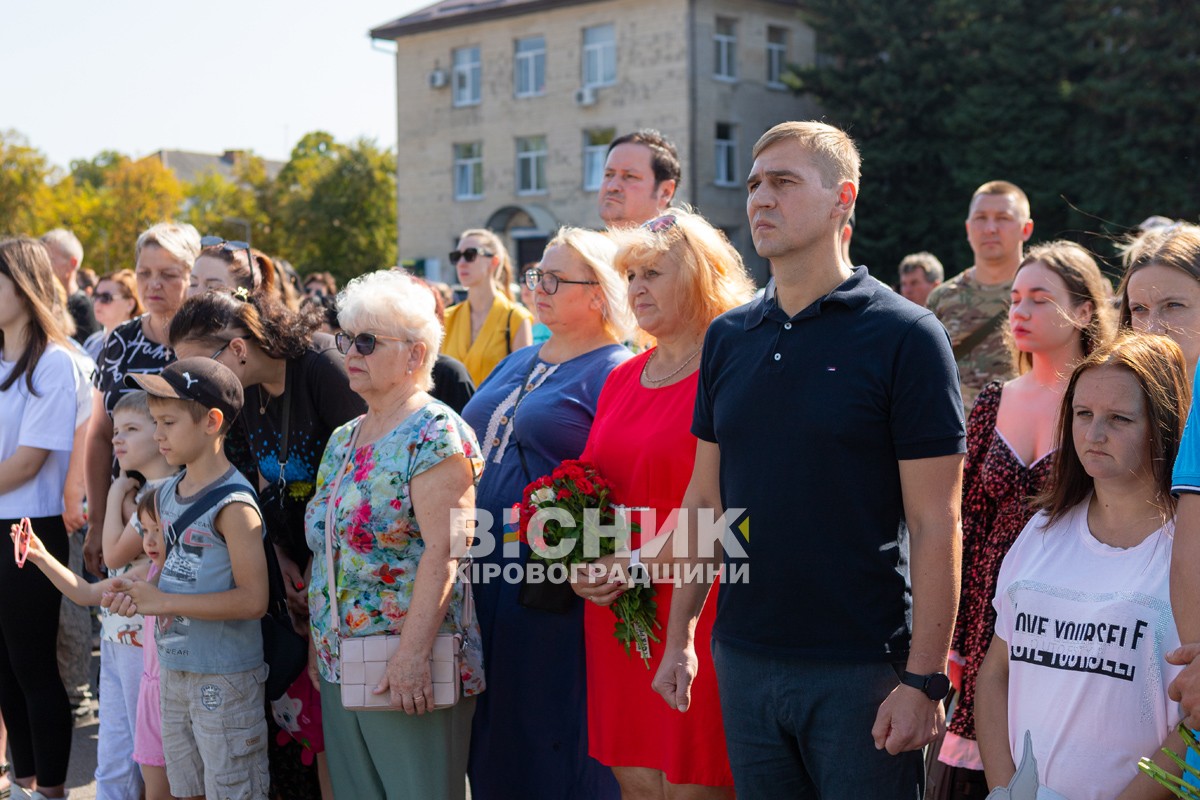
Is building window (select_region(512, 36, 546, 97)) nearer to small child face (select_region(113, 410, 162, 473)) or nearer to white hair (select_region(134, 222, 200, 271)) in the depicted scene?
white hair (select_region(134, 222, 200, 271))

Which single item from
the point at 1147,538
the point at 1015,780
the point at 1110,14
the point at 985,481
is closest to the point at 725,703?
the point at 1015,780

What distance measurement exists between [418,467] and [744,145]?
32.4 m

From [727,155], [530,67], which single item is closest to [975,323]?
[727,155]

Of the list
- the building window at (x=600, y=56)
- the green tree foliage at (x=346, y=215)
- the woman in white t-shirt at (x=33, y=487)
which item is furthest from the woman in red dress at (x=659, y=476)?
the green tree foliage at (x=346, y=215)

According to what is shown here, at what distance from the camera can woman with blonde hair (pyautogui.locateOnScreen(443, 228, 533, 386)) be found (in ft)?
24.6

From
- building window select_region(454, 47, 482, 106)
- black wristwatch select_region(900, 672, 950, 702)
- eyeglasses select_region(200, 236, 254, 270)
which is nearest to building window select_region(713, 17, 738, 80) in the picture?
building window select_region(454, 47, 482, 106)

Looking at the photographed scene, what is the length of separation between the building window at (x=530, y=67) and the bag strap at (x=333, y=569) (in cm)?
3444

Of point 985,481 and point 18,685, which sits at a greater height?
point 985,481

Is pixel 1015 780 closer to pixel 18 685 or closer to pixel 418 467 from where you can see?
pixel 418 467

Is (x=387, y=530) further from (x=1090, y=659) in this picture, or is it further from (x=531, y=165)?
(x=531, y=165)

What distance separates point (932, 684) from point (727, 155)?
33.2m

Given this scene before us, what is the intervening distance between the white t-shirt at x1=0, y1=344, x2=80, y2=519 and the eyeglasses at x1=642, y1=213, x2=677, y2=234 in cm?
305

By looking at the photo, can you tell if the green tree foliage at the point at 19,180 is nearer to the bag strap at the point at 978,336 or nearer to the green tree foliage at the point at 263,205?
the green tree foliage at the point at 263,205

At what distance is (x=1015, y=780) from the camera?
2.60 metres
